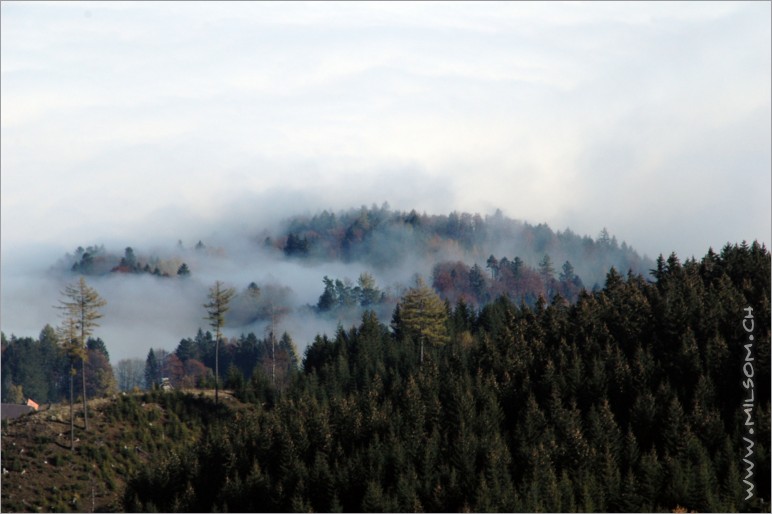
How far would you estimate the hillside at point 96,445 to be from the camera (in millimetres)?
103312

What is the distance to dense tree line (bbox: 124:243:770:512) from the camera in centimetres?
8394

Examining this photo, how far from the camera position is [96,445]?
112 m

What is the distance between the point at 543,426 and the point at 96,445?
4657 cm

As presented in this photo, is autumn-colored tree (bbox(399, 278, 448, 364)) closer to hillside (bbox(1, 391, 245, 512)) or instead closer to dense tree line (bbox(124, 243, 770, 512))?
dense tree line (bbox(124, 243, 770, 512))

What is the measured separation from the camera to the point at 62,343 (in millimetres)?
119000

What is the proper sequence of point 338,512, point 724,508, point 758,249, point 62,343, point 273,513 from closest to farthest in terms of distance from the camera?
point 724,508, point 338,512, point 273,513, point 62,343, point 758,249

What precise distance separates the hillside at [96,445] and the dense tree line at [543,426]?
5.94 m

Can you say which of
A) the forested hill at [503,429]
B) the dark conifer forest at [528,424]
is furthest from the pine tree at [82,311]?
the forested hill at [503,429]

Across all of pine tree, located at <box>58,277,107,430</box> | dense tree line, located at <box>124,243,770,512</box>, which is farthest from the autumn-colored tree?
pine tree, located at <box>58,277,107,430</box>

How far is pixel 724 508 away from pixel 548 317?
43.8 meters

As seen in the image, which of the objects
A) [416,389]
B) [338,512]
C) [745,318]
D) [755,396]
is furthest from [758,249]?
[338,512]

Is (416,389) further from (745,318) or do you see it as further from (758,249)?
(758,249)

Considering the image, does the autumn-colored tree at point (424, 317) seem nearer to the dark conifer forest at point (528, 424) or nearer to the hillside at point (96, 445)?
the dark conifer forest at point (528, 424)

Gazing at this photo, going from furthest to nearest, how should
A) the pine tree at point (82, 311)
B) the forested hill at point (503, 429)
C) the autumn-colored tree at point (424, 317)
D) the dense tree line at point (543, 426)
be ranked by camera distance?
the autumn-colored tree at point (424, 317)
the pine tree at point (82, 311)
the forested hill at point (503, 429)
the dense tree line at point (543, 426)
